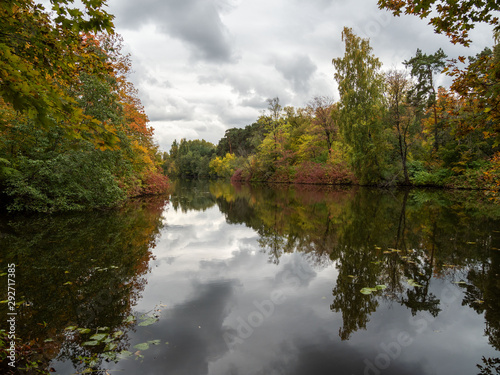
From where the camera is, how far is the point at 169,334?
11.7 ft

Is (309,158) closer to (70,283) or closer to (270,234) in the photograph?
(270,234)

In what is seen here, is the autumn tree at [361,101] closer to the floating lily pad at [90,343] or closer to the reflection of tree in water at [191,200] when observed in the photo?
the reflection of tree in water at [191,200]

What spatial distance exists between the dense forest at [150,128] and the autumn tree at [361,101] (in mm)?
98

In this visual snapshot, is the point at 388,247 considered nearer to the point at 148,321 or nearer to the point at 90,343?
the point at 148,321

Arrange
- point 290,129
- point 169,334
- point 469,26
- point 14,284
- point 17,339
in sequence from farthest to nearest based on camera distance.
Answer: point 290,129, point 14,284, point 469,26, point 169,334, point 17,339

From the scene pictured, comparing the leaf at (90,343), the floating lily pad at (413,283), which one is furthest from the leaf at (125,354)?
the floating lily pad at (413,283)

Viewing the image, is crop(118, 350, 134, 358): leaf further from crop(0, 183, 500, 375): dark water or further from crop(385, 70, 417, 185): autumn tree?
crop(385, 70, 417, 185): autumn tree

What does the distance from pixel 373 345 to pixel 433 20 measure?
460 centimetres

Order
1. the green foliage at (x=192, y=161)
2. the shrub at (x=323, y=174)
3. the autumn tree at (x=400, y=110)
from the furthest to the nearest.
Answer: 1. the green foliage at (x=192, y=161)
2. the shrub at (x=323, y=174)
3. the autumn tree at (x=400, y=110)

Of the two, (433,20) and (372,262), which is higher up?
(433,20)

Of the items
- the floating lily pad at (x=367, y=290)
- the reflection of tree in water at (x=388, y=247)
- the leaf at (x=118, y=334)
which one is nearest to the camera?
the leaf at (x=118, y=334)

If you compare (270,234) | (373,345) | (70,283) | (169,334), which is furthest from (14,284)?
(270,234)

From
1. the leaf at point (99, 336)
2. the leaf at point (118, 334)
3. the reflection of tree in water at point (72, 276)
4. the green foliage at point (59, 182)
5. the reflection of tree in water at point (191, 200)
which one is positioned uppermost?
the green foliage at point (59, 182)

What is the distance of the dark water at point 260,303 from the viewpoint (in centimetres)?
308
